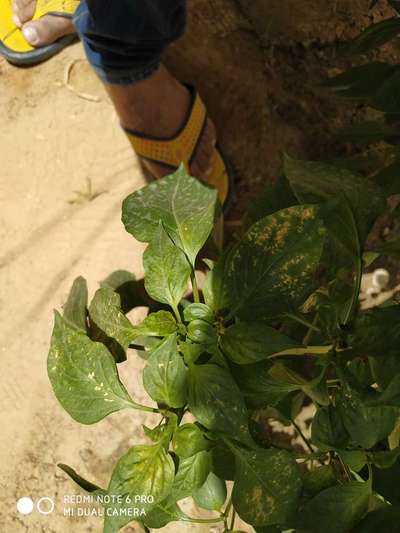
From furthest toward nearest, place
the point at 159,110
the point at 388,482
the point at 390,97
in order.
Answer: the point at 159,110 < the point at 390,97 < the point at 388,482

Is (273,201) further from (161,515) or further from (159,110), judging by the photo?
(159,110)

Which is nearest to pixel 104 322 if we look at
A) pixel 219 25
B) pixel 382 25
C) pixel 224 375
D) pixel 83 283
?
pixel 83 283

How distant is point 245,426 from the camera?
0.71 m

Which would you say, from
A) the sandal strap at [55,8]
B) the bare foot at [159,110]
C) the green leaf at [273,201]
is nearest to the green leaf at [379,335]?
the green leaf at [273,201]

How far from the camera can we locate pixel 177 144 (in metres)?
1.82

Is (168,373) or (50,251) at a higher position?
(168,373)

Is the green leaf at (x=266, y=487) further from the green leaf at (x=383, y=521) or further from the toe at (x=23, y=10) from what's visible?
the toe at (x=23, y=10)

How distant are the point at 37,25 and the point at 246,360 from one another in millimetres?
1693

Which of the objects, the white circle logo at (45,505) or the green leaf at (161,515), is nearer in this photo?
the green leaf at (161,515)

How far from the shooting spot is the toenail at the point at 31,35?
2092mm

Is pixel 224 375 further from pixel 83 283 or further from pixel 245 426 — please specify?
pixel 83 283

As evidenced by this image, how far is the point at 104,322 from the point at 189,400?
0.55ft

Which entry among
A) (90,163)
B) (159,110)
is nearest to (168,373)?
(159,110)

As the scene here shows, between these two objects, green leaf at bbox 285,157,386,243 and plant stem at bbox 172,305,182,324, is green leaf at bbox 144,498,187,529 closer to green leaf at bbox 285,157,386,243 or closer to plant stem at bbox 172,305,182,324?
plant stem at bbox 172,305,182,324
